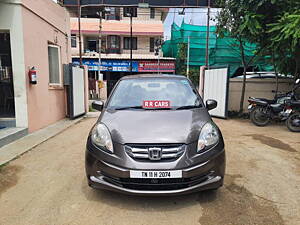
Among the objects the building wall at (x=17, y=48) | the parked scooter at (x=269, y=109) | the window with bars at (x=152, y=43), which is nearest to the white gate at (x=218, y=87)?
the parked scooter at (x=269, y=109)

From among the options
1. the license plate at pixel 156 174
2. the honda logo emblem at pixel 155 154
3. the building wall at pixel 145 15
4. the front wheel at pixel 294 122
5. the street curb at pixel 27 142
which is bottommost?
the street curb at pixel 27 142

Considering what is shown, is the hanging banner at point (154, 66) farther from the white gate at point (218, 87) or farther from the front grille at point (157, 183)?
the front grille at point (157, 183)

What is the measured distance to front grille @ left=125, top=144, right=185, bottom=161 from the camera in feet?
7.41

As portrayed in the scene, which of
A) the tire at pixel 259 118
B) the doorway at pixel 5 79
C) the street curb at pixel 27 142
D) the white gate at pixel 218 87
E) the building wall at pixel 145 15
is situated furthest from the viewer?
the building wall at pixel 145 15

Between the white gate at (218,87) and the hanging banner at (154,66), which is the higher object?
the hanging banner at (154,66)

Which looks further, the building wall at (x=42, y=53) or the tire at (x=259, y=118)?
the tire at (x=259, y=118)

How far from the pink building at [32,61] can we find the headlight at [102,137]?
11.6 feet

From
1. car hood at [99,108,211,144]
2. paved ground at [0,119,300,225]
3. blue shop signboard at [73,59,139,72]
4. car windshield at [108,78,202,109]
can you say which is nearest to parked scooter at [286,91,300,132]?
paved ground at [0,119,300,225]

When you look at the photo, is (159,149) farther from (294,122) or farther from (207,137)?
(294,122)

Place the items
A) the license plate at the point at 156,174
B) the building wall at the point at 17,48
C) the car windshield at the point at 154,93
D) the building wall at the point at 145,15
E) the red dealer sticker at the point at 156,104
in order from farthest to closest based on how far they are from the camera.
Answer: the building wall at the point at 145,15
the building wall at the point at 17,48
the car windshield at the point at 154,93
the red dealer sticker at the point at 156,104
the license plate at the point at 156,174

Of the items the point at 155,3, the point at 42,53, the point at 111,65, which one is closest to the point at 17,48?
the point at 42,53

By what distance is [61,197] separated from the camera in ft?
8.83

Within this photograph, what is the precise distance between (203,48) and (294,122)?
1145 cm

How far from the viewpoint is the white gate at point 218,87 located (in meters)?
7.76
